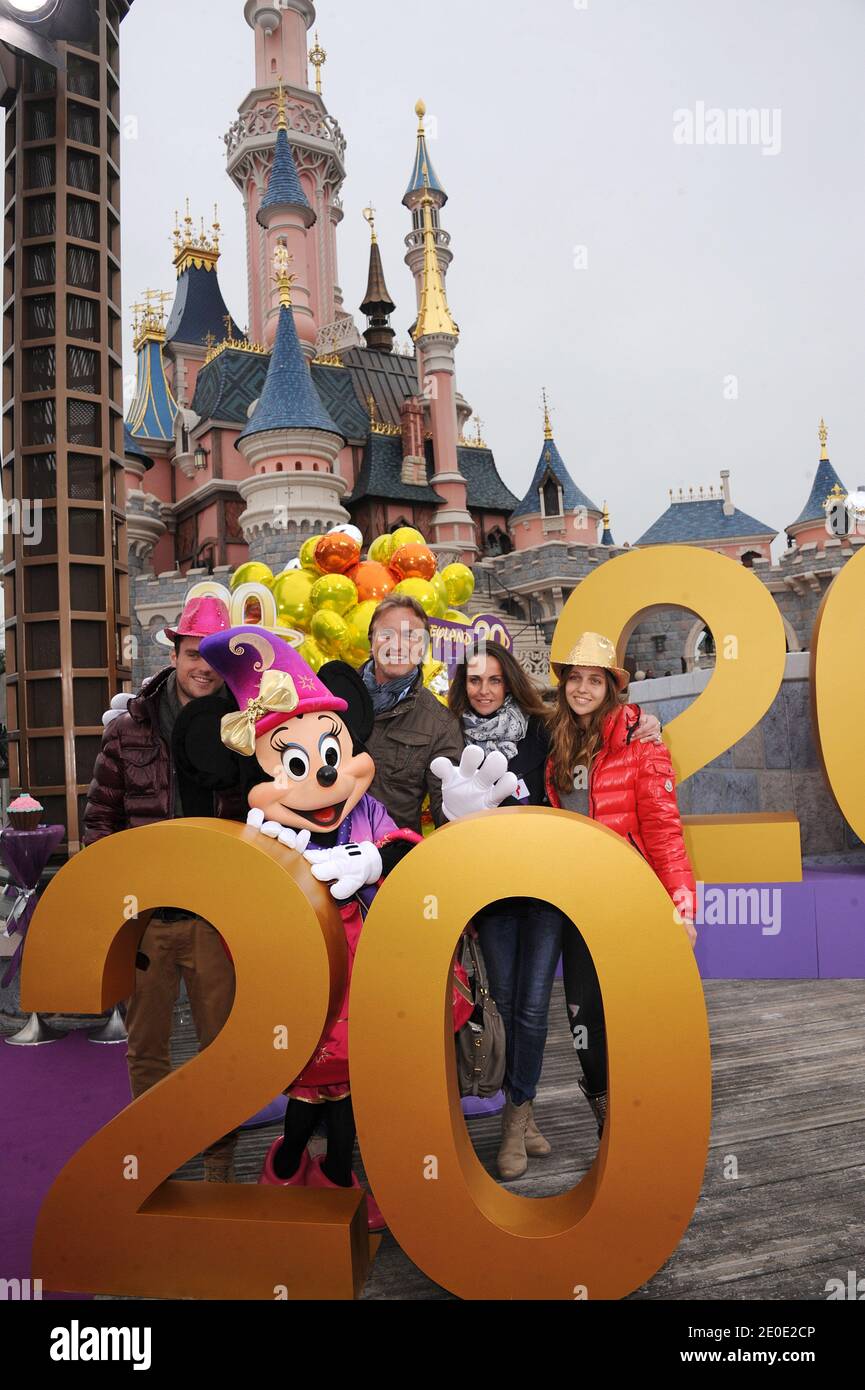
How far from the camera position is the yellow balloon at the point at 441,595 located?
6.88 metres

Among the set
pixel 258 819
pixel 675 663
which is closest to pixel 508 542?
pixel 675 663

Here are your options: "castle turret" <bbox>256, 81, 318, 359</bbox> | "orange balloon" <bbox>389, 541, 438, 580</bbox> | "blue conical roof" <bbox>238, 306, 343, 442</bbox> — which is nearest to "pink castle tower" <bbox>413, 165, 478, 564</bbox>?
"castle turret" <bbox>256, 81, 318, 359</bbox>

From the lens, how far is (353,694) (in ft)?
7.88

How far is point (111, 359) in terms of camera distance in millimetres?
5121

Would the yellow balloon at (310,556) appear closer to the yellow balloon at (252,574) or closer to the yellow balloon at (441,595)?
the yellow balloon at (252,574)

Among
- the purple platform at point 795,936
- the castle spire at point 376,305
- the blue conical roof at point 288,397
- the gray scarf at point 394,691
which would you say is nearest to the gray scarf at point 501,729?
the gray scarf at point 394,691

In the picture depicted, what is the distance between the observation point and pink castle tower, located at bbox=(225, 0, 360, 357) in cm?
2467

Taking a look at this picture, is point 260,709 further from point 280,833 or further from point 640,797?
point 640,797

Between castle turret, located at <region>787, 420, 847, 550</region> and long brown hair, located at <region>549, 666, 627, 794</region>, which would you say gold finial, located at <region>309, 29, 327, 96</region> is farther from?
long brown hair, located at <region>549, 666, 627, 794</region>

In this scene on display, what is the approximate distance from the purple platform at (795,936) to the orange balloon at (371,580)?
349 centimetres

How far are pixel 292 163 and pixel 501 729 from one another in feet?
84.8

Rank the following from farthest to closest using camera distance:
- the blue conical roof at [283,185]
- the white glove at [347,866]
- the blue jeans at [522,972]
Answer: the blue conical roof at [283,185] < the blue jeans at [522,972] < the white glove at [347,866]

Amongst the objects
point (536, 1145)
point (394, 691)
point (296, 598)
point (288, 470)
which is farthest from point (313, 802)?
point (288, 470)

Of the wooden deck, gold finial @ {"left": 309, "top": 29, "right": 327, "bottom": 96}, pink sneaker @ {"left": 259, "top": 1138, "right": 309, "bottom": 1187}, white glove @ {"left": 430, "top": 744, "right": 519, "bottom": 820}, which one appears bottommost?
the wooden deck
